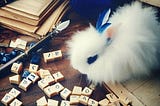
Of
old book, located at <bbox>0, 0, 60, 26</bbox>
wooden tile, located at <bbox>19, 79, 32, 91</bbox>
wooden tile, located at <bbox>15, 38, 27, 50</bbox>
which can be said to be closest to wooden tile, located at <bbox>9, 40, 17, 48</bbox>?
wooden tile, located at <bbox>15, 38, 27, 50</bbox>

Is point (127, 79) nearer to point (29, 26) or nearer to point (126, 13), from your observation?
point (126, 13)

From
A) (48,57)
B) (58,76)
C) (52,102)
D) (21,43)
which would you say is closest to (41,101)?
(52,102)

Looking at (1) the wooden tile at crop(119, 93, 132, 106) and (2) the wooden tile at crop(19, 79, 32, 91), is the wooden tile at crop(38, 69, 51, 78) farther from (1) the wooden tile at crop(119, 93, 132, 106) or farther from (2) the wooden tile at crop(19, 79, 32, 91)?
(1) the wooden tile at crop(119, 93, 132, 106)

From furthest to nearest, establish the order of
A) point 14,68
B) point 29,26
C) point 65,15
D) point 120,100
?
point 65,15, point 29,26, point 14,68, point 120,100

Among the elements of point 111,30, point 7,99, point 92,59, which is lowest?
point 7,99

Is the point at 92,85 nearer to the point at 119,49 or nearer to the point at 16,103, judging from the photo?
the point at 119,49

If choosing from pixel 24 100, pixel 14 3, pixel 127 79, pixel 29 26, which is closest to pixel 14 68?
pixel 24 100
